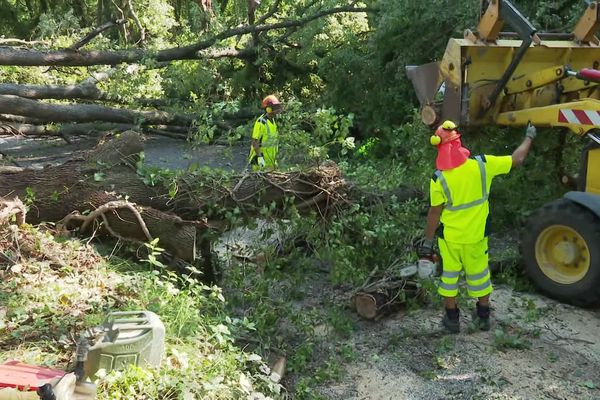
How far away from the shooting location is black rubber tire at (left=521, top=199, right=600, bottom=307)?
4918 mm

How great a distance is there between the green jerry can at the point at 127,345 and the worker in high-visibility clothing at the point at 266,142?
245cm

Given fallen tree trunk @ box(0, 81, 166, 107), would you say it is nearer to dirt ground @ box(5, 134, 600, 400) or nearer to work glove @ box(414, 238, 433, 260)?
dirt ground @ box(5, 134, 600, 400)

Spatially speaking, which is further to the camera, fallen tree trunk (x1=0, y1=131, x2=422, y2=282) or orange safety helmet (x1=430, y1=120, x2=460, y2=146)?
fallen tree trunk (x1=0, y1=131, x2=422, y2=282)

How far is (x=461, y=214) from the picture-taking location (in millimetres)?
4672

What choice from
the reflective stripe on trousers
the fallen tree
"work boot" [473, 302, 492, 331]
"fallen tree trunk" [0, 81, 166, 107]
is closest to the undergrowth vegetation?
"work boot" [473, 302, 492, 331]

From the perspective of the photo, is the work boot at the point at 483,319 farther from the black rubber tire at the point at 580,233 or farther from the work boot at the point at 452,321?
the black rubber tire at the point at 580,233

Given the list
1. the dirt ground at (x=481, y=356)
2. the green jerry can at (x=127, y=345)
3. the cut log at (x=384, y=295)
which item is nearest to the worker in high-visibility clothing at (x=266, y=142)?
the cut log at (x=384, y=295)

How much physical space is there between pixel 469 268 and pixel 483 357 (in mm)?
690

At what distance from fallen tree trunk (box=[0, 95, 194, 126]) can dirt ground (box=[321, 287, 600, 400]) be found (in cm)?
531

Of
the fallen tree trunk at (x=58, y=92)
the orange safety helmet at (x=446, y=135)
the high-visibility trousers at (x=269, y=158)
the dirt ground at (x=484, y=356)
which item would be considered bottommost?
the dirt ground at (x=484, y=356)

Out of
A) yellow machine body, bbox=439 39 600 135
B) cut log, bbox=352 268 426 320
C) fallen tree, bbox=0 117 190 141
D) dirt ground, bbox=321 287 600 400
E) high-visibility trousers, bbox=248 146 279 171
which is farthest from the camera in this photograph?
fallen tree, bbox=0 117 190 141

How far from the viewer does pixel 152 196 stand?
5312mm

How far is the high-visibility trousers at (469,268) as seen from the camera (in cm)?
475

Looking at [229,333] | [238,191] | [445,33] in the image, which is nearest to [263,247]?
[238,191]
